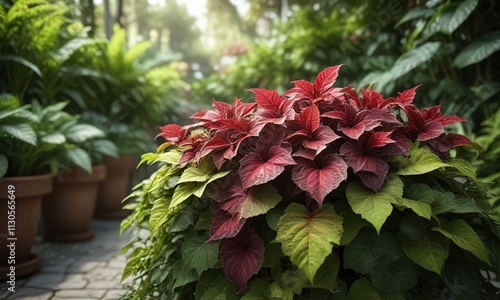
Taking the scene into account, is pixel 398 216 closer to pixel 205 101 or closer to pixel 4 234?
pixel 4 234

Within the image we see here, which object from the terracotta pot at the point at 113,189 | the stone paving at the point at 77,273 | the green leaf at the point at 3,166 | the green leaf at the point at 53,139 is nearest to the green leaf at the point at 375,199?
the stone paving at the point at 77,273

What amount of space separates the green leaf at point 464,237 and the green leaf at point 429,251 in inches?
1.3

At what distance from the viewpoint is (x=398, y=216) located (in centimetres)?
128

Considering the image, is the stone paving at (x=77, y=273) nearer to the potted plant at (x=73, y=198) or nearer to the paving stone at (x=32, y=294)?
the paving stone at (x=32, y=294)

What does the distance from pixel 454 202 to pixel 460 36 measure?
108 inches

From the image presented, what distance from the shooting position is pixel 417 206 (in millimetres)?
1137

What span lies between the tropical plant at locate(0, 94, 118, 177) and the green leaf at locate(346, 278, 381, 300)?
5.74 feet

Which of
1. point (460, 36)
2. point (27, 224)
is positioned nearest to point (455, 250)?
point (27, 224)

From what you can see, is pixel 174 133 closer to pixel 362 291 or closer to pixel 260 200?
pixel 260 200

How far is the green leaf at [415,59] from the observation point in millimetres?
3089

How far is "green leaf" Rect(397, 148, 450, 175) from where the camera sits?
3.91 ft

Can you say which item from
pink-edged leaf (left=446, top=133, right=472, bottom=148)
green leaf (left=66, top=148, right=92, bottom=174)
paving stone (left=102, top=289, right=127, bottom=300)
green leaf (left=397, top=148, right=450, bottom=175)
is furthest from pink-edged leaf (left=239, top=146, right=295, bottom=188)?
green leaf (left=66, top=148, right=92, bottom=174)

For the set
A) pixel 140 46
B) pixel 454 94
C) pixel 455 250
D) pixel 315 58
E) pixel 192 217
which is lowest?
pixel 455 250

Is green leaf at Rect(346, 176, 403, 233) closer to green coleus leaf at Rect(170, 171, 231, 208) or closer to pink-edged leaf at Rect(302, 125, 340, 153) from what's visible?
pink-edged leaf at Rect(302, 125, 340, 153)
